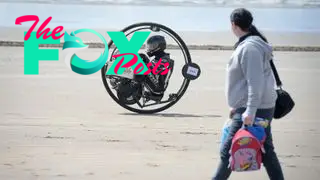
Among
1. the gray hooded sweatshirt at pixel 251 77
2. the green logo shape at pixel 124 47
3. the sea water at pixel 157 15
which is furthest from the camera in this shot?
the sea water at pixel 157 15

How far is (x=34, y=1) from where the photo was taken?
23516 millimetres

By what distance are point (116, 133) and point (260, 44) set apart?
280cm

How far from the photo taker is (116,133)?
7.77 meters

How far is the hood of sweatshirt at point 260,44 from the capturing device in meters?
5.23

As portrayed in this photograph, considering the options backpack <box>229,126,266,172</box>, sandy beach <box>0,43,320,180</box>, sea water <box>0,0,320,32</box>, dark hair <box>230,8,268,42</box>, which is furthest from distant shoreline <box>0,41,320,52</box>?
backpack <box>229,126,266,172</box>

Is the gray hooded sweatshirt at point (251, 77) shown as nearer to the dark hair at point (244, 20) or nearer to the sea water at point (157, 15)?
the dark hair at point (244, 20)

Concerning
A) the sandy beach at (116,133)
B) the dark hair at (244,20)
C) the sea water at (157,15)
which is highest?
the sea water at (157,15)

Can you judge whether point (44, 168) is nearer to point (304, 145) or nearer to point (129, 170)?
point (129, 170)

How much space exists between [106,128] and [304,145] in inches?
73.7

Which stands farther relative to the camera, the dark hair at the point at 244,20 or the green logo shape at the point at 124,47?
the green logo shape at the point at 124,47

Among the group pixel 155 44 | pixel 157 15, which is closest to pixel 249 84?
pixel 155 44

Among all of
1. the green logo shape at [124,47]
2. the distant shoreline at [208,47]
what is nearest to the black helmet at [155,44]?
the green logo shape at [124,47]

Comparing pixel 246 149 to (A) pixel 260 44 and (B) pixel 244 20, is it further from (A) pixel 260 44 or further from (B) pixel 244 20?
(B) pixel 244 20

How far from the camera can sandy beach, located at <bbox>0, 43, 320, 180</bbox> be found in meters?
6.43
